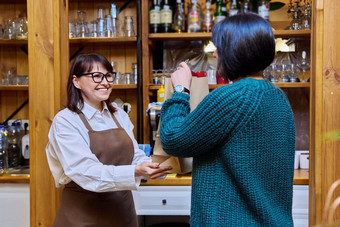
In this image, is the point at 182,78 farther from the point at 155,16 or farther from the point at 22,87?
the point at 22,87

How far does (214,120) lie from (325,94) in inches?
50.5

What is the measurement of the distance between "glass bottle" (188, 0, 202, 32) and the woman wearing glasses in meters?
1.32

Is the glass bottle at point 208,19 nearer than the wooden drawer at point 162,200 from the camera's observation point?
No

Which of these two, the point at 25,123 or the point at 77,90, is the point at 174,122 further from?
the point at 25,123

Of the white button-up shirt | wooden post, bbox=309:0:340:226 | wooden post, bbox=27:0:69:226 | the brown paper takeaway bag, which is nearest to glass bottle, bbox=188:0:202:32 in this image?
wooden post, bbox=309:0:340:226

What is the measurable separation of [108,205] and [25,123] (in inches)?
74.3

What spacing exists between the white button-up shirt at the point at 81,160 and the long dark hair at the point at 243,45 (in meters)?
0.62

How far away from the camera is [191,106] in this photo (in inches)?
52.2

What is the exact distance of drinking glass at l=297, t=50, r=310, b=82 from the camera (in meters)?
3.06

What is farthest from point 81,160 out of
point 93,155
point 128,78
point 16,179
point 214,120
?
point 128,78

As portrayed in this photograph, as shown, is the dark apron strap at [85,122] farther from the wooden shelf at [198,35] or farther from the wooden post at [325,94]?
the wooden shelf at [198,35]

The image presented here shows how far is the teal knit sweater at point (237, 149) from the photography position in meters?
1.07

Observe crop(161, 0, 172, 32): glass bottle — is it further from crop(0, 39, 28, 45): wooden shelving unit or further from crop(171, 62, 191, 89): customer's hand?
crop(171, 62, 191, 89): customer's hand

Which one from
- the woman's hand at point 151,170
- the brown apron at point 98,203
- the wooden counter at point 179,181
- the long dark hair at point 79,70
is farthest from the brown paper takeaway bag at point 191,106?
the wooden counter at point 179,181
